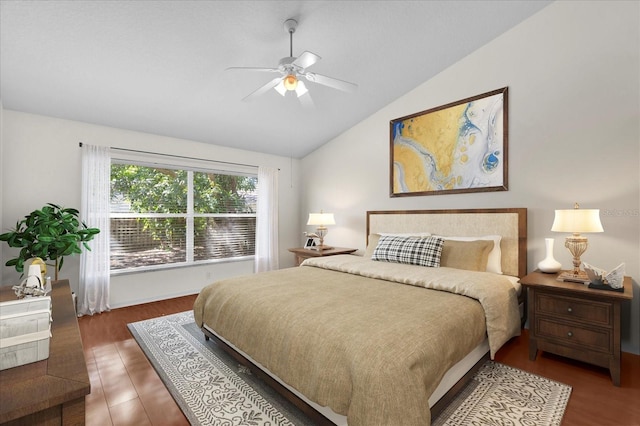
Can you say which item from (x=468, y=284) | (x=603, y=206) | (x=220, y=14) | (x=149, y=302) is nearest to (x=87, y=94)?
(x=220, y=14)

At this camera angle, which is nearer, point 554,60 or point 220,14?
point 220,14

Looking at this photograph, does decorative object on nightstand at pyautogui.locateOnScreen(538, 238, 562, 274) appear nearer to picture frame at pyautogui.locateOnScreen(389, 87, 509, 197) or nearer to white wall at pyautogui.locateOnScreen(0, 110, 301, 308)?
picture frame at pyautogui.locateOnScreen(389, 87, 509, 197)

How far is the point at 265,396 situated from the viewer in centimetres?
198

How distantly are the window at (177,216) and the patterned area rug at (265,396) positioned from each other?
2.01 meters

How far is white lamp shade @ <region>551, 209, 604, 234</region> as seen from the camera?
93.5 inches

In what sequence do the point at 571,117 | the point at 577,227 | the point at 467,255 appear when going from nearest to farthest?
the point at 577,227
the point at 571,117
the point at 467,255

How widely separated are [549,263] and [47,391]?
3413 millimetres

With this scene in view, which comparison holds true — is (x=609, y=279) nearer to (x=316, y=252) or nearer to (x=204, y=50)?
(x=316, y=252)

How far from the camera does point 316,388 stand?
148cm

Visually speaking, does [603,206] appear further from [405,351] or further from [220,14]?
[220,14]

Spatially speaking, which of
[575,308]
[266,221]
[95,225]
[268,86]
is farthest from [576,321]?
[95,225]

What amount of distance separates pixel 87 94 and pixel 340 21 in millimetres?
2721

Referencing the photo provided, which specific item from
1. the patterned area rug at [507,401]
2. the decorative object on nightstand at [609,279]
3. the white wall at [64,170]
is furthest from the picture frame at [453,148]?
the white wall at [64,170]

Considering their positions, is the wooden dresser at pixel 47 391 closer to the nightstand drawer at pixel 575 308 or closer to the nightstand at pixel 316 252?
the nightstand drawer at pixel 575 308
